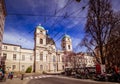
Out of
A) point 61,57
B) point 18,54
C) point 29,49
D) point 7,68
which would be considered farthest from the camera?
point 61,57

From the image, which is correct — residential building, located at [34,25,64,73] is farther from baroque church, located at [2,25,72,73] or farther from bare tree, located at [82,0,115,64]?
bare tree, located at [82,0,115,64]

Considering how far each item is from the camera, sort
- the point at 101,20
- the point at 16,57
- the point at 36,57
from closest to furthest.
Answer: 1. the point at 101,20
2. the point at 16,57
3. the point at 36,57

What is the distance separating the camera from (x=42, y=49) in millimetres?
62375

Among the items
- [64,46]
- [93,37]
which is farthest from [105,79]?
[64,46]

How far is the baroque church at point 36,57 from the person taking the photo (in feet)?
172

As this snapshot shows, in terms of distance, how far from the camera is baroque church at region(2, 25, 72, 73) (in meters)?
52.3

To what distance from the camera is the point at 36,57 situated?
194 feet

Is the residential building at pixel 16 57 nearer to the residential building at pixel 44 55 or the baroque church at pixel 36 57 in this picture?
the baroque church at pixel 36 57

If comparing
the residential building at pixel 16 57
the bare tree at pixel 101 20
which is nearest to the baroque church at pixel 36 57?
the residential building at pixel 16 57

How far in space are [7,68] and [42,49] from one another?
1782cm

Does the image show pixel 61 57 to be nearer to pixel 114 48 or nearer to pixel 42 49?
pixel 42 49

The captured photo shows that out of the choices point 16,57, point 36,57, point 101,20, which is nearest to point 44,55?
point 36,57

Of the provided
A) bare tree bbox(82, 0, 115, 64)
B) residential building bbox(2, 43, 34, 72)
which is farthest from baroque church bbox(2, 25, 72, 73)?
bare tree bbox(82, 0, 115, 64)

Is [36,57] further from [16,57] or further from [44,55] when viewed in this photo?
[16,57]
